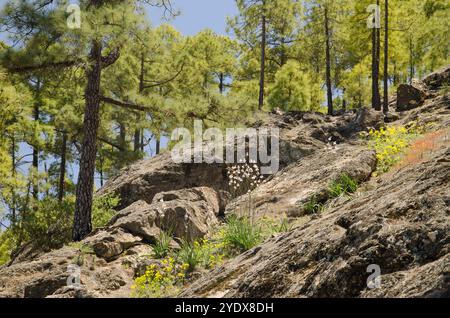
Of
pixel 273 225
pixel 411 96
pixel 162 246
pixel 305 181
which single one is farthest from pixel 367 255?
pixel 411 96

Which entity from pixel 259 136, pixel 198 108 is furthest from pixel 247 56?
pixel 198 108

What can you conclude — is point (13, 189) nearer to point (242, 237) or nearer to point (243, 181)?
point (243, 181)

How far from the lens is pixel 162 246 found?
28.6 ft

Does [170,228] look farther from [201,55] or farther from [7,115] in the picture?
[201,55]

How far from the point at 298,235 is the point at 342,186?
423 cm

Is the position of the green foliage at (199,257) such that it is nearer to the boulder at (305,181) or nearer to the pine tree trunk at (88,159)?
the boulder at (305,181)

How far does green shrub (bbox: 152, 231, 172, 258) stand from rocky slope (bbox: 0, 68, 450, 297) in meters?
0.22

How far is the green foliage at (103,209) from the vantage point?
1415 centimetres

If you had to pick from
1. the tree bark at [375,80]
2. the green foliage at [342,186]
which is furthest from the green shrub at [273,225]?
the tree bark at [375,80]

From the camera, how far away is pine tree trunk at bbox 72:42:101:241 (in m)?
Result: 12.8

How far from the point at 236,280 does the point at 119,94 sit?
16372mm

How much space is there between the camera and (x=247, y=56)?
3141 cm

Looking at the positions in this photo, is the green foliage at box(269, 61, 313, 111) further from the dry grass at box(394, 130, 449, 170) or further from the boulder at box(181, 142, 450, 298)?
the boulder at box(181, 142, 450, 298)

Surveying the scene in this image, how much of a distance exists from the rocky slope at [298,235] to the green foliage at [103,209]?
722 millimetres
